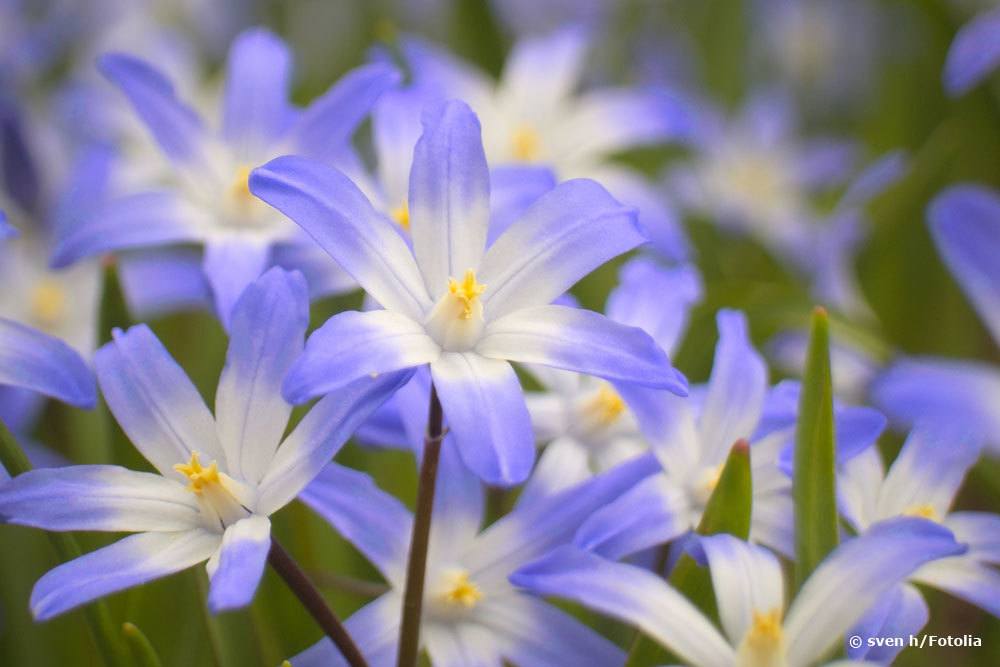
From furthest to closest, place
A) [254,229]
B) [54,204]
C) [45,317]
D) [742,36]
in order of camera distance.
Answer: [742,36], [54,204], [45,317], [254,229]

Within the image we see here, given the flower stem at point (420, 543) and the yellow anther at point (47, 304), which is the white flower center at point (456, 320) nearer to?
the flower stem at point (420, 543)

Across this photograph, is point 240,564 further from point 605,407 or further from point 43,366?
point 605,407

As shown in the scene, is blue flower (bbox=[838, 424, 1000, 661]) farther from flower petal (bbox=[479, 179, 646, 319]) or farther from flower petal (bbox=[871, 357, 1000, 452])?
flower petal (bbox=[479, 179, 646, 319])

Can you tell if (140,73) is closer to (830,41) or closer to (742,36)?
(742,36)

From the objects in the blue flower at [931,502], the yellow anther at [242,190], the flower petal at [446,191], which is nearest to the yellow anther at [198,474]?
the flower petal at [446,191]

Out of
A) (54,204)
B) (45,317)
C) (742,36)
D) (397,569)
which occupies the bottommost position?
(397,569)

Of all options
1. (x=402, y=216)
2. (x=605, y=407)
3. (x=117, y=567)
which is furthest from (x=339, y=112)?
(x=117, y=567)

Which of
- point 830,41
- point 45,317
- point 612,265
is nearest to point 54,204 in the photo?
point 45,317
